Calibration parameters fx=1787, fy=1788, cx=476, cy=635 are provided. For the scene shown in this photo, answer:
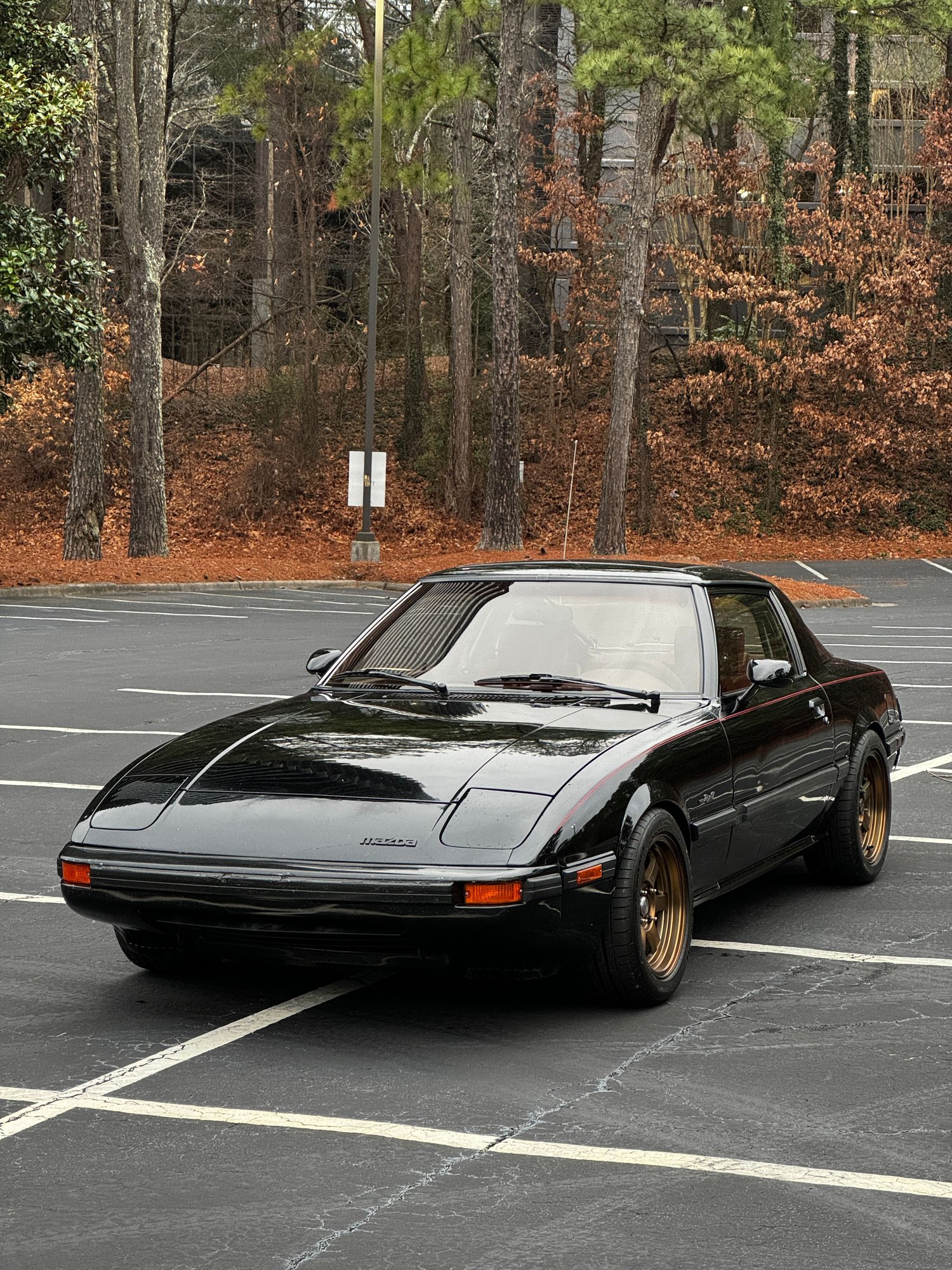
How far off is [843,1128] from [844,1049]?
78cm

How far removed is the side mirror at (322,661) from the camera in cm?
746

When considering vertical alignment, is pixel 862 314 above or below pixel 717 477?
above

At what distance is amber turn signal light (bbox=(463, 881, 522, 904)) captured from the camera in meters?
5.32

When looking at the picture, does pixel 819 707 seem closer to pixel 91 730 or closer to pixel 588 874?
pixel 588 874

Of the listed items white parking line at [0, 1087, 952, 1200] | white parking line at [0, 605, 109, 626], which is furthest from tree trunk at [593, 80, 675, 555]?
white parking line at [0, 1087, 952, 1200]

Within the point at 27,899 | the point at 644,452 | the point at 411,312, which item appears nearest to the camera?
the point at 27,899

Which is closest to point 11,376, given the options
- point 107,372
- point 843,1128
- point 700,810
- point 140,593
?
point 140,593

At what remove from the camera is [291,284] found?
42.4 metres

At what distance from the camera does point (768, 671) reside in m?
7.07

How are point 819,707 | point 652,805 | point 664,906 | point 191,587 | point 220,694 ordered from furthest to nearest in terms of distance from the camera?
point 191,587 → point 220,694 → point 819,707 → point 664,906 → point 652,805

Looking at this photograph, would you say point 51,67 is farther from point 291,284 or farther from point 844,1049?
point 844,1049

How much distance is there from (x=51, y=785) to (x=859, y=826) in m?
4.81

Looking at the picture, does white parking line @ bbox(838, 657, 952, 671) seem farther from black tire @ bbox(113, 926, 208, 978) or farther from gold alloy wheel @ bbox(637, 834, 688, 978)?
black tire @ bbox(113, 926, 208, 978)

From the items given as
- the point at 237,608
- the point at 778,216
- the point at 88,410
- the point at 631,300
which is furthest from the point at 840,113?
the point at 237,608
